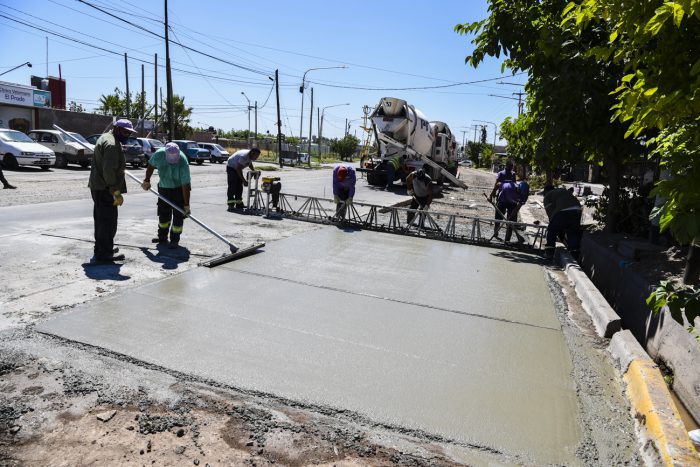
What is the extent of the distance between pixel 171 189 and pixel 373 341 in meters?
4.20

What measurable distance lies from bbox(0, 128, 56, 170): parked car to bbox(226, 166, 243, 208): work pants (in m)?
11.6

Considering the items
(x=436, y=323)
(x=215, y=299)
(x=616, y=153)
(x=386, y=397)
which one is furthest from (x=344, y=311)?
(x=616, y=153)

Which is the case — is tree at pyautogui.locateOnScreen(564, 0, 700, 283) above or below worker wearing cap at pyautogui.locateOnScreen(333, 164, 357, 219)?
above

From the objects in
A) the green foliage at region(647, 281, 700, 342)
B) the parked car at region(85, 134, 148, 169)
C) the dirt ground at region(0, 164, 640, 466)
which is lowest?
the dirt ground at region(0, 164, 640, 466)

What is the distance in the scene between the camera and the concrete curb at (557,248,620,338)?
4616 mm

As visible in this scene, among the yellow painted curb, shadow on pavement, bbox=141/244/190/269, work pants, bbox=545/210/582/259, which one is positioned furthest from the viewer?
work pants, bbox=545/210/582/259

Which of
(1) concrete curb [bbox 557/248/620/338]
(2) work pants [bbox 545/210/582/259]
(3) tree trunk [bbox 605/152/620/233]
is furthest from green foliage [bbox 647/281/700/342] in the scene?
(3) tree trunk [bbox 605/152/620/233]

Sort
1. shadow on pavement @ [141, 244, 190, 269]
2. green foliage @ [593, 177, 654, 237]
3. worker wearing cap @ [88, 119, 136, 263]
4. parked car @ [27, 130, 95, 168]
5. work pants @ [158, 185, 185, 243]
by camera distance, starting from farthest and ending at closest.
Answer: parked car @ [27, 130, 95, 168]
green foliage @ [593, 177, 654, 237]
work pants @ [158, 185, 185, 243]
shadow on pavement @ [141, 244, 190, 269]
worker wearing cap @ [88, 119, 136, 263]

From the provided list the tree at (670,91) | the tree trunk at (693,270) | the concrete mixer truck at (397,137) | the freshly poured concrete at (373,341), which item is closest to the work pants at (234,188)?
the freshly poured concrete at (373,341)

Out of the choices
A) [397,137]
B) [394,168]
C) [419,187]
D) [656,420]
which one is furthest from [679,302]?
[397,137]

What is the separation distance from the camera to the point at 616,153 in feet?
27.0

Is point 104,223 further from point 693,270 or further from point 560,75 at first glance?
point 560,75

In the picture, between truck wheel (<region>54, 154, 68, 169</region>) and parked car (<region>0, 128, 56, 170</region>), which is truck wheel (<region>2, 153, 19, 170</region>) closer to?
parked car (<region>0, 128, 56, 170</region>)

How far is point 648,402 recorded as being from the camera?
10.2 feet
